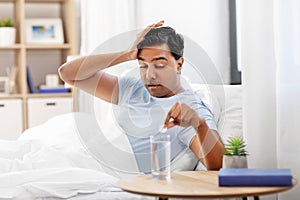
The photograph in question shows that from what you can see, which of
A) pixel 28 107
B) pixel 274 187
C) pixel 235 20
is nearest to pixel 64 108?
pixel 28 107

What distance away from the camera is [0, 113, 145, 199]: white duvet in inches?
79.7

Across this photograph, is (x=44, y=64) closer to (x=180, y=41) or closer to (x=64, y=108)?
(x=64, y=108)

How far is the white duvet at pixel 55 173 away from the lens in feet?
6.64

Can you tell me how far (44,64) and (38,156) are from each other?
2.20 metres

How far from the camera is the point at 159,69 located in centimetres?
181

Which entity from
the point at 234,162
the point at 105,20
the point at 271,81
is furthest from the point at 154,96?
the point at 105,20

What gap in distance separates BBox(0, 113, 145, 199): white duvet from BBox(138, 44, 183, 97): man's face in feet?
0.81

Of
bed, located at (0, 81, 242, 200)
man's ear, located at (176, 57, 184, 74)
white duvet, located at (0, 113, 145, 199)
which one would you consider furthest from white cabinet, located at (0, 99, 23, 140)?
man's ear, located at (176, 57, 184, 74)

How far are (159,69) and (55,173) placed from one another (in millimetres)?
571

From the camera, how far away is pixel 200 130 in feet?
6.29

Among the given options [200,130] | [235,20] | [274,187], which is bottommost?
[274,187]

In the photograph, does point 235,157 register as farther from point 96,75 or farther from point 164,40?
point 96,75

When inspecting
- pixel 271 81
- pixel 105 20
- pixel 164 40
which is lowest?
pixel 271 81

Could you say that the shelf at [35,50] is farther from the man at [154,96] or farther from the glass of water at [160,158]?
the glass of water at [160,158]
